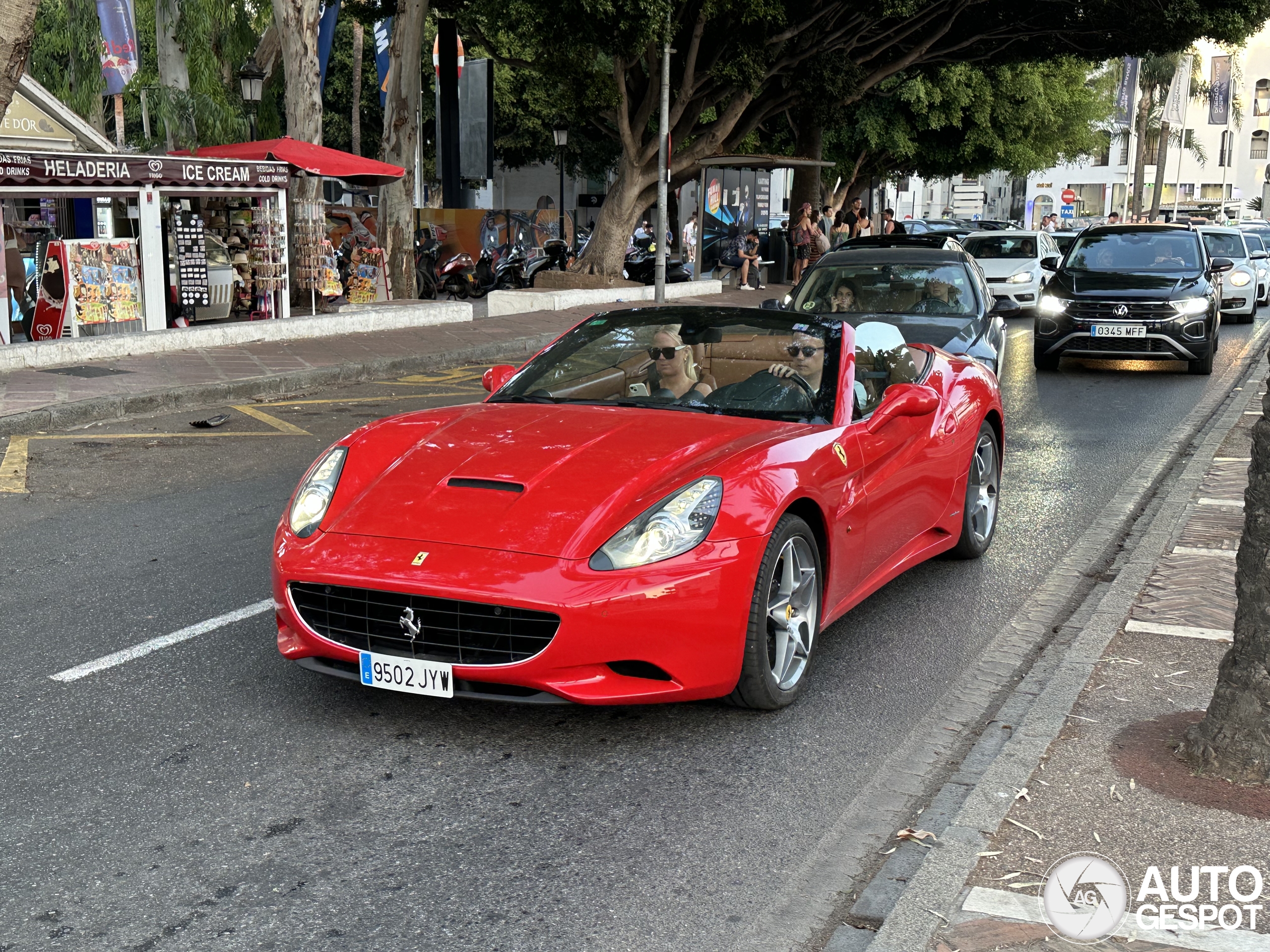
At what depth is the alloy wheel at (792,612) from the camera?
450 cm

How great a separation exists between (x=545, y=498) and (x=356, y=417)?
25.4 ft

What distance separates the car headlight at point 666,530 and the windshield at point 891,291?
6.51 metres

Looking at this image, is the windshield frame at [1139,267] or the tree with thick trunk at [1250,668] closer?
the tree with thick trunk at [1250,668]

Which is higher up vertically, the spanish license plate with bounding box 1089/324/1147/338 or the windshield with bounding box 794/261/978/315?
the windshield with bounding box 794/261/978/315

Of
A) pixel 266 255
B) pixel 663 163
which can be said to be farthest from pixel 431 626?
pixel 663 163

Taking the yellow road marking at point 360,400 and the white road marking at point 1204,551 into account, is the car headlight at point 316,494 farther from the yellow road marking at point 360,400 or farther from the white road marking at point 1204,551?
the yellow road marking at point 360,400

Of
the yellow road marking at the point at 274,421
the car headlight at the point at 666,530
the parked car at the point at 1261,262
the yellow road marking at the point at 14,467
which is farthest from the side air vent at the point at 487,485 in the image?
the parked car at the point at 1261,262

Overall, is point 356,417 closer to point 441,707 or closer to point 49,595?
point 49,595

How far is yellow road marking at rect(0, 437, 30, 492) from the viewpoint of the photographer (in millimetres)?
8492

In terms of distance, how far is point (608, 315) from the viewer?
5996 millimetres

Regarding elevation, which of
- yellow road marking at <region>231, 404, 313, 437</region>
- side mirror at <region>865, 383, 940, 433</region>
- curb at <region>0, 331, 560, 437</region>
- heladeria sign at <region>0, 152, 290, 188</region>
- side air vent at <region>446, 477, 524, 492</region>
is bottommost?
yellow road marking at <region>231, 404, 313, 437</region>

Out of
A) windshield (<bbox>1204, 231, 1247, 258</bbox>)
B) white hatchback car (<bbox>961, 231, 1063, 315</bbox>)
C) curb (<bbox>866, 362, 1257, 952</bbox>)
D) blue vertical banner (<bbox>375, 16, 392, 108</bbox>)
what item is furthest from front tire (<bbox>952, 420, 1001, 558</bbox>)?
blue vertical banner (<bbox>375, 16, 392, 108</bbox>)

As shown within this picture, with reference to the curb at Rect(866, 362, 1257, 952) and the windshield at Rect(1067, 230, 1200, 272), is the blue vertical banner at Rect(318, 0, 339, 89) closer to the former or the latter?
the windshield at Rect(1067, 230, 1200, 272)

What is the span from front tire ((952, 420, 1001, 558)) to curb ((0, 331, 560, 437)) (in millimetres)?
5138
